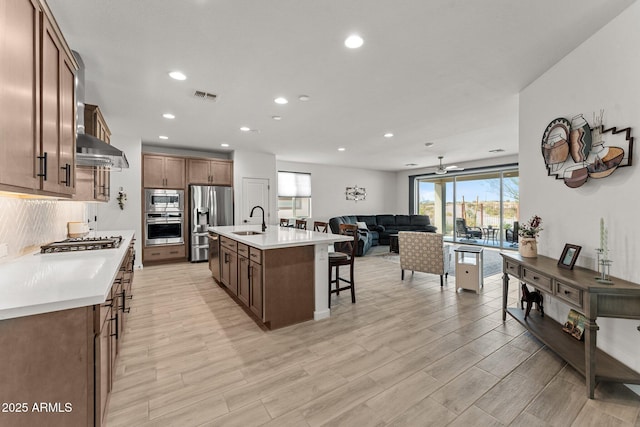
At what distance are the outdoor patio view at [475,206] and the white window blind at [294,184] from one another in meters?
4.41

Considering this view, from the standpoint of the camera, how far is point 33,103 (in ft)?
4.58

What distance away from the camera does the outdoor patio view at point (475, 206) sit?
780cm

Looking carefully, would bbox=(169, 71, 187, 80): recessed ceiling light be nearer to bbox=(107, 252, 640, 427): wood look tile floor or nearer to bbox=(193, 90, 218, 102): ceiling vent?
bbox=(193, 90, 218, 102): ceiling vent

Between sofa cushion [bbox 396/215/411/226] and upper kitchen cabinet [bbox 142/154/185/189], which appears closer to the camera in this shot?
upper kitchen cabinet [bbox 142/154/185/189]

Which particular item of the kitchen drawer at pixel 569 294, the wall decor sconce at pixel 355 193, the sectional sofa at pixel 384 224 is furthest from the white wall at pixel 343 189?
the kitchen drawer at pixel 569 294

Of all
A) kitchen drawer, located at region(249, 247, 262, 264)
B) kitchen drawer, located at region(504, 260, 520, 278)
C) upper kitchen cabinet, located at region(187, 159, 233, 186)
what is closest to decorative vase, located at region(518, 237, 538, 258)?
kitchen drawer, located at region(504, 260, 520, 278)

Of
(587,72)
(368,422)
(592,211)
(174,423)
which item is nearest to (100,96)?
(174,423)

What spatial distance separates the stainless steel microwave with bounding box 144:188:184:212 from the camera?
5.57 m

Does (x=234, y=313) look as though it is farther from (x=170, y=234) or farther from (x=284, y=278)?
(x=170, y=234)

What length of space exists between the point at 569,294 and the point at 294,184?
717 cm

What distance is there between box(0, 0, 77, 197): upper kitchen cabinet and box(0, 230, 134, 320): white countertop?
46 cm

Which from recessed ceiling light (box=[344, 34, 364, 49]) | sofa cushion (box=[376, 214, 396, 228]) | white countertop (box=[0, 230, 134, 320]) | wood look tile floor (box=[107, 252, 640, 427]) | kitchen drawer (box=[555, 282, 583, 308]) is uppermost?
recessed ceiling light (box=[344, 34, 364, 49])

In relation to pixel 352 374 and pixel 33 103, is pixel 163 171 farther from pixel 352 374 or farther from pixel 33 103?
pixel 352 374

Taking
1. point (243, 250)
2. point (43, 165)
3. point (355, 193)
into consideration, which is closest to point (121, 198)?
point (243, 250)
